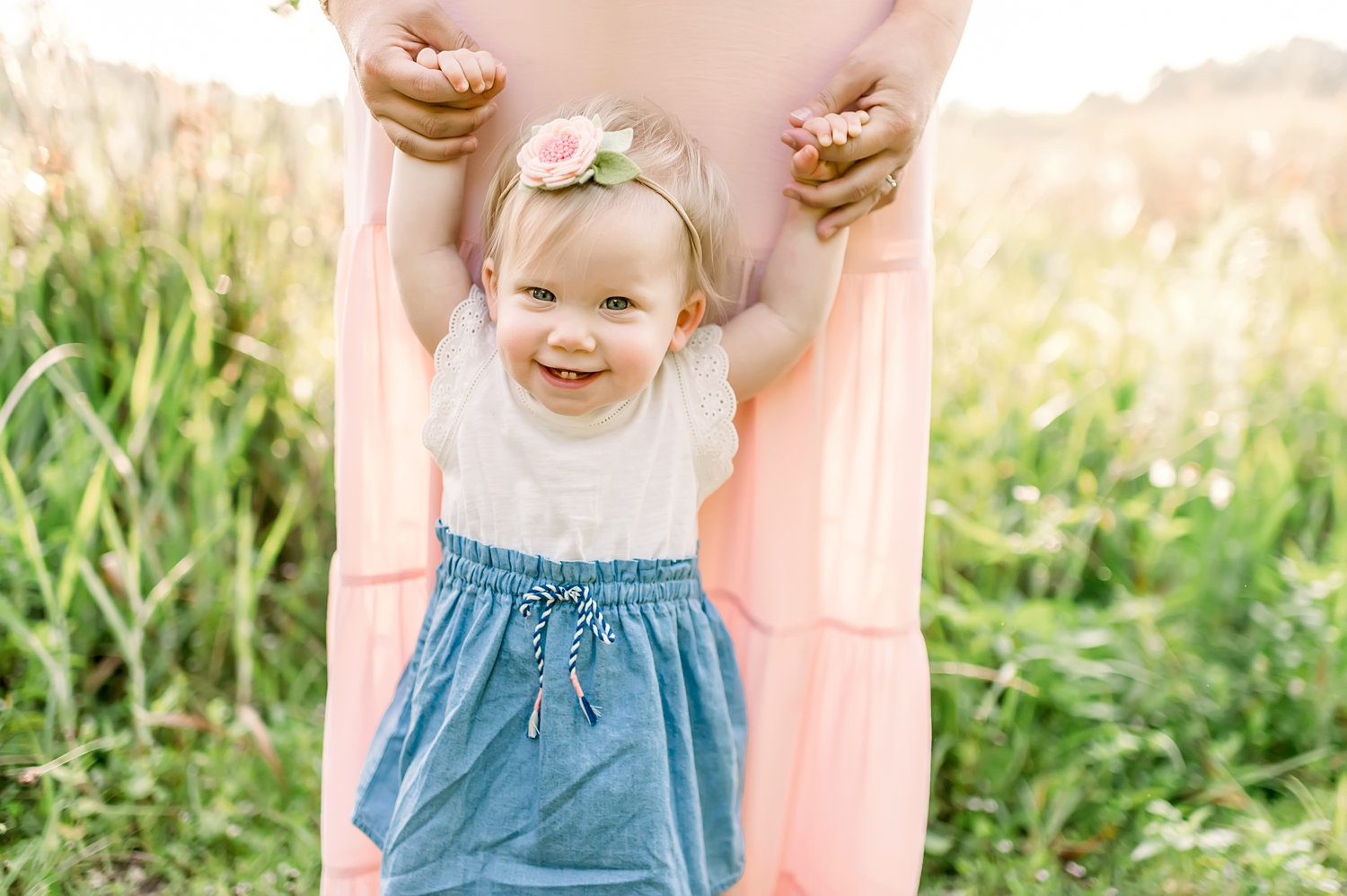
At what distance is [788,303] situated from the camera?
1.45 m

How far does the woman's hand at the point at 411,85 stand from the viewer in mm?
1312

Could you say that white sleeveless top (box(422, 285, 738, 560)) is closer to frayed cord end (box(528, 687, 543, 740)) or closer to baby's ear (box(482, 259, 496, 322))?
baby's ear (box(482, 259, 496, 322))

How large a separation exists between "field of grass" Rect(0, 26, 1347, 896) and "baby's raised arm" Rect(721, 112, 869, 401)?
1122 mm

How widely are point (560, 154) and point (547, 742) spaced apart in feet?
2.33

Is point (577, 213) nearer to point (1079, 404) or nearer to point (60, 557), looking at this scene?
point (60, 557)

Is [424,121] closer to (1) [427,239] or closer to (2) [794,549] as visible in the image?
(1) [427,239]

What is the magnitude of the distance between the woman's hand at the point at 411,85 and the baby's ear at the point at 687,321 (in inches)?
13.2

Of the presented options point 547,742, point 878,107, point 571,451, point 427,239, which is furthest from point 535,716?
point 878,107

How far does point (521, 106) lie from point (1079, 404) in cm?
212

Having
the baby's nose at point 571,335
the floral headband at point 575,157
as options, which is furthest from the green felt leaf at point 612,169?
the baby's nose at point 571,335

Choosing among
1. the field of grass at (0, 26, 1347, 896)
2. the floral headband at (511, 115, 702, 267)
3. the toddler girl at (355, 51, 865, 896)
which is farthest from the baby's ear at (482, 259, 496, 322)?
the field of grass at (0, 26, 1347, 896)

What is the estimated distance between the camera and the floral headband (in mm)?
1232

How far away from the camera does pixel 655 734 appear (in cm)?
137

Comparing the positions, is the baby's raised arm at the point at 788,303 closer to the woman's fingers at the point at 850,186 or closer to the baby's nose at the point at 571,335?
the woman's fingers at the point at 850,186
